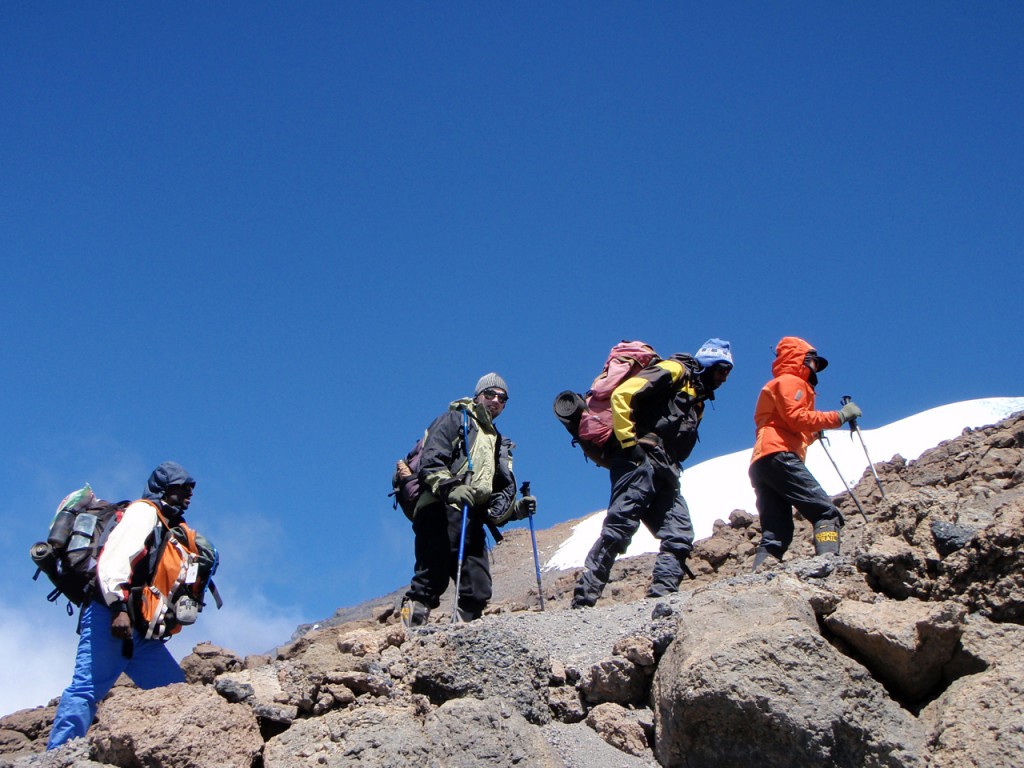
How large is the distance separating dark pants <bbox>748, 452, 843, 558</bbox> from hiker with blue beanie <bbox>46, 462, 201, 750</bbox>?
441 cm

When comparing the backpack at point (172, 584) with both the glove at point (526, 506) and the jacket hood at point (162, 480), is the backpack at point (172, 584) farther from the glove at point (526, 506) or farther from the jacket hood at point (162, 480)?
the glove at point (526, 506)

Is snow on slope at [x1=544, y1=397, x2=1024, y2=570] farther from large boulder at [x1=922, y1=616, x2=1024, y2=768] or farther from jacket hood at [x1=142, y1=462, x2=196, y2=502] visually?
large boulder at [x1=922, y1=616, x2=1024, y2=768]

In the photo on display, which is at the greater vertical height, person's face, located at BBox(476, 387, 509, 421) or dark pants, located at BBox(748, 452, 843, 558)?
person's face, located at BBox(476, 387, 509, 421)

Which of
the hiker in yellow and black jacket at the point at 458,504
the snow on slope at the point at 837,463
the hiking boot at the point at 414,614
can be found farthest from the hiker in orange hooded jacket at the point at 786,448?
the snow on slope at the point at 837,463

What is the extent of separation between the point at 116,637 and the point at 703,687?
3.65m

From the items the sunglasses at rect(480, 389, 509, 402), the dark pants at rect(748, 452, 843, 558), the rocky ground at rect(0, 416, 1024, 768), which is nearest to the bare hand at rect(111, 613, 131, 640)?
the rocky ground at rect(0, 416, 1024, 768)

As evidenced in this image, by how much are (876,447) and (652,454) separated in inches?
578

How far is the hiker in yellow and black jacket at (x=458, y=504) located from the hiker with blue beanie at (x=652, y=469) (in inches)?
31.0

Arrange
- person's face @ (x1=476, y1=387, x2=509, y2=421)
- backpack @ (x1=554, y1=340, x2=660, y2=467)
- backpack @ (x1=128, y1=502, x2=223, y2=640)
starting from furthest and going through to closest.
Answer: person's face @ (x1=476, y1=387, x2=509, y2=421) → backpack @ (x1=554, y1=340, x2=660, y2=467) → backpack @ (x1=128, y1=502, x2=223, y2=640)

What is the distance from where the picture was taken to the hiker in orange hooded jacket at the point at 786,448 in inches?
318

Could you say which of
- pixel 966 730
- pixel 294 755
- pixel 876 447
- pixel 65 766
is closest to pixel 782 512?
pixel 966 730

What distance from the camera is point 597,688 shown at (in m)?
5.30

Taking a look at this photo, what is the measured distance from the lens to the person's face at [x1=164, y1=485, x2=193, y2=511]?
703 centimetres

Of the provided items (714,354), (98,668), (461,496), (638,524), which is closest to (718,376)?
(714,354)
